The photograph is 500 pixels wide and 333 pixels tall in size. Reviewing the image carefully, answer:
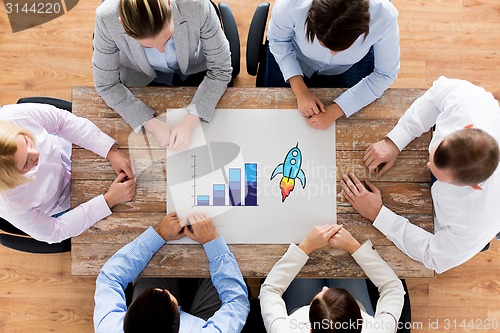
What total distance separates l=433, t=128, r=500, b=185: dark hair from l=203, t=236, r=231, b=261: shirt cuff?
0.73 m

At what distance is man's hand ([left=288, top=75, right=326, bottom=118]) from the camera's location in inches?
65.3

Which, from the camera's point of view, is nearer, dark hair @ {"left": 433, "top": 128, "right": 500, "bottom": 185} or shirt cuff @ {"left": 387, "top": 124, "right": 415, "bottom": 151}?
dark hair @ {"left": 433, "top": 128, "right": 500, "bottom": 185}

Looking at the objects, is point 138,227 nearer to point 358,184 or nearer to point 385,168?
point 358,184

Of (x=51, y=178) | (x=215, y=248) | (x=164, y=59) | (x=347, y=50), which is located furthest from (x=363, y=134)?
(x=51, y=178)

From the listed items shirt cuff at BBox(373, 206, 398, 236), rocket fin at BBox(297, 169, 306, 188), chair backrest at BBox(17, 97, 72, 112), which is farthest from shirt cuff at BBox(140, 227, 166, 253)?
shirt cuff at BBox(373, 206, 398, 236)

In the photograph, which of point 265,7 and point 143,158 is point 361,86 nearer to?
point 265,7

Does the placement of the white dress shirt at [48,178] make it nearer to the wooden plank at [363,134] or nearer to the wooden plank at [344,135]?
the wooden plank at [344,135]

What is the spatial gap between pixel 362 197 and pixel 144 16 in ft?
2.90

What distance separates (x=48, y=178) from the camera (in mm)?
1649

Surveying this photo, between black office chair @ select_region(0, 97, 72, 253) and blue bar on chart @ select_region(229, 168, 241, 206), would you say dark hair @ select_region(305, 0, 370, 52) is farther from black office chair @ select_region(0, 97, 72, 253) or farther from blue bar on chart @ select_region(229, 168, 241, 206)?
black office chair @ select_region(0, 97, 72, 253)

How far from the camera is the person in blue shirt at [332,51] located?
1.35 metres

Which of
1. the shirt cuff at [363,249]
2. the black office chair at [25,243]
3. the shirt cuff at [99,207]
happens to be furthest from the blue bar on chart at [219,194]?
the black office chair at [25,243]

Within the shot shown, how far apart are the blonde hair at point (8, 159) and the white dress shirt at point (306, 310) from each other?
84 centimetres

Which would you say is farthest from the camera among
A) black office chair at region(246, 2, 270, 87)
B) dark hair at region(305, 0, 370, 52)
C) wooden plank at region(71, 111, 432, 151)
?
black office chair at region(246, 2, 270, 87)
